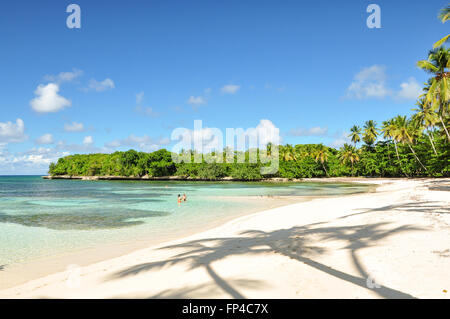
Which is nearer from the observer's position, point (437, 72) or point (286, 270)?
point (286, 270)

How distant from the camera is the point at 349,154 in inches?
3221

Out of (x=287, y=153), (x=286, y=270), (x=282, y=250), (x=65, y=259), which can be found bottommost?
(x=65, y=259)

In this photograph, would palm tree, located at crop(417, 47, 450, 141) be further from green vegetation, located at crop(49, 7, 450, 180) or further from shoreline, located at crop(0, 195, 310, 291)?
shoreline, located at crop(0, 195, 310, 291)

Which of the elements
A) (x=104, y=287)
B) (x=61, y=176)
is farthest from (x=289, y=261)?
(x=61, y=176)

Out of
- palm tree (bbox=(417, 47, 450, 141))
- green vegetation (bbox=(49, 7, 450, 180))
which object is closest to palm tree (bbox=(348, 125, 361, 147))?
green vegetation (bbox=(49, 7, 450, 180))

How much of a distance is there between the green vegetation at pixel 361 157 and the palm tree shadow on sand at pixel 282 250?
19.4m

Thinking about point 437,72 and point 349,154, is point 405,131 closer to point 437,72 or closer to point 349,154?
point 349,154

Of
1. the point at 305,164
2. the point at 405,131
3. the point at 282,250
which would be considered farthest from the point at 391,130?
the point at 282,250

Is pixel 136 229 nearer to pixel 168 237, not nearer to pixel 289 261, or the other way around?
pixel 168 237

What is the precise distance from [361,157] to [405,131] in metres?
25.7

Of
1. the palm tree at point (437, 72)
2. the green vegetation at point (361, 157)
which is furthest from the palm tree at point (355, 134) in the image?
the palm tree at point (437, 72)
